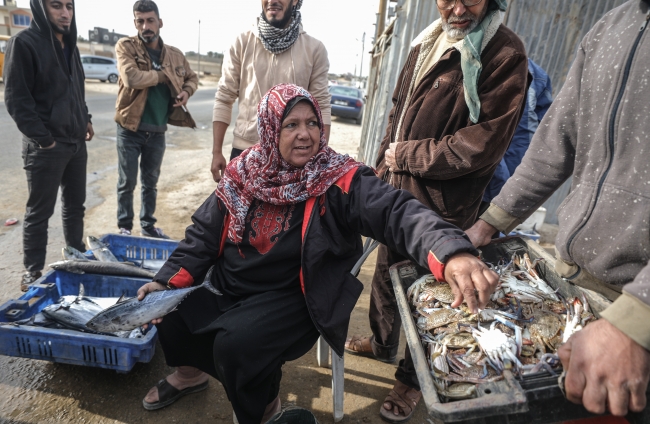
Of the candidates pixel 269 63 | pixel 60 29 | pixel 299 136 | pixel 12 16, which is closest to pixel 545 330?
pixel 299 136

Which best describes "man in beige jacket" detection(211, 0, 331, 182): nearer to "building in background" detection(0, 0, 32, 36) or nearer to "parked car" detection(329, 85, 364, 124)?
"parked car" detection(329, 85, 364, 124)

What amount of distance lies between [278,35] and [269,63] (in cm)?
23

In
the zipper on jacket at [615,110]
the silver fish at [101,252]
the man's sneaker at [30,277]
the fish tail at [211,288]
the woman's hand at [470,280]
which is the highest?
the zipper on jacket at [615,110]

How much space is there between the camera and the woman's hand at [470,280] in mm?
1522

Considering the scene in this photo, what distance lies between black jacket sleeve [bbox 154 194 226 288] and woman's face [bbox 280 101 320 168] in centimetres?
49

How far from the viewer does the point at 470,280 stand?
5.10ft

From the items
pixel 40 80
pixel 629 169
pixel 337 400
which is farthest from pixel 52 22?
Result: pixel 629 169

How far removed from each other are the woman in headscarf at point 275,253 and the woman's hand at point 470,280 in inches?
12.2

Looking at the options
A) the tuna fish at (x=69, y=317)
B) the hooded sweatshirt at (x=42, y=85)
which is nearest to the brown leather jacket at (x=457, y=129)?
the tuna fish at (x=69, y=317)

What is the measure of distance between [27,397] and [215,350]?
4.53ft

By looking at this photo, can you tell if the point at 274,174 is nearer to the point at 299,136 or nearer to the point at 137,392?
the point at 299,136

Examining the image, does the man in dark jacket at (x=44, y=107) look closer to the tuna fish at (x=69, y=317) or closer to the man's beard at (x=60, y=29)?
the man's beard at (x=60, y=29)

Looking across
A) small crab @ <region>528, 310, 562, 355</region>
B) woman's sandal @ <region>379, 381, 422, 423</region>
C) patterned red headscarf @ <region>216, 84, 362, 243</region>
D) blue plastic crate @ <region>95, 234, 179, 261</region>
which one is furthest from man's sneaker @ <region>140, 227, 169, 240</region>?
small crab @ <region>528, 310, 562, 355</region>

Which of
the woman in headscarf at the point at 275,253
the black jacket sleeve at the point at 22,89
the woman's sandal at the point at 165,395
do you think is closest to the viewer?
the woman in headscarf at the point at 275,253
